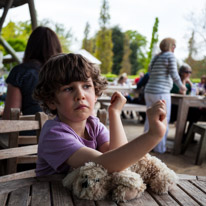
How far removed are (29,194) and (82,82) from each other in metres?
0.46

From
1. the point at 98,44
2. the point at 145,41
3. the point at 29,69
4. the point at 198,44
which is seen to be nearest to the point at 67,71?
the point at 29,69

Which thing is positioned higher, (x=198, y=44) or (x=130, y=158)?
(x=198, y=44)

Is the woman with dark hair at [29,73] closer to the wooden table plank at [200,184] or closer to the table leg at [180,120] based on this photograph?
the wooden table plank at [200,184]

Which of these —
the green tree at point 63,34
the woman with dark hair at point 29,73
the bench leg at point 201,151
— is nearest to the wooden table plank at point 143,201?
the woman with dark hair at point 29,73

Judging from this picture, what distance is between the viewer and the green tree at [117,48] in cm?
3525

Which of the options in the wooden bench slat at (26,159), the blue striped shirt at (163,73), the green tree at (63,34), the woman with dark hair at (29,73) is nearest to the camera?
the wooden bench slat at (26,159)

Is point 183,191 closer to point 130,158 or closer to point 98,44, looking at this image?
point 130,158

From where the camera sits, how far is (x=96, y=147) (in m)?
1.18

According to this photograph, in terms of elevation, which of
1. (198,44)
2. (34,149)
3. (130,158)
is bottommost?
(34,149)

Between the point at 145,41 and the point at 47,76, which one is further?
the point at 145,41

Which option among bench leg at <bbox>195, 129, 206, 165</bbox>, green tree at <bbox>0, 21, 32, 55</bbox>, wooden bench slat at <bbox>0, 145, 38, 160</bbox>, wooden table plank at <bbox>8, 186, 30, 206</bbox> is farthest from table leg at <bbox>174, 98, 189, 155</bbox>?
green tree at <bbox>0, 21, 32, 55</bbox>

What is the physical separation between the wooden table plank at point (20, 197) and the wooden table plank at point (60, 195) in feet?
0.26

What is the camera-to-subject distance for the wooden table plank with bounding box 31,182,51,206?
739mm

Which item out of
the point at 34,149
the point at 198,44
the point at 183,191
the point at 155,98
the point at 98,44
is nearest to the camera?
the point at 183,191
